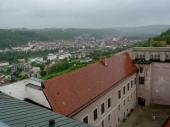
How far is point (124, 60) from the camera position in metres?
42.9

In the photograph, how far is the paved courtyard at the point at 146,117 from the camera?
3659 centimetres

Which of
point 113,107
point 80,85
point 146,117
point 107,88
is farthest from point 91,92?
point 146,117

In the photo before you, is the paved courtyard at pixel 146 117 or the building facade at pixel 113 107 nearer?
the building facade at pixel 113 107

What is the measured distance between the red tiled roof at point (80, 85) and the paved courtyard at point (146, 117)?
648 cm

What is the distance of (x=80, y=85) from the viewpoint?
1113 inches

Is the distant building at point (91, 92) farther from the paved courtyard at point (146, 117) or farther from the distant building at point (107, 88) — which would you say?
the paved courtyard at point (146, 117)

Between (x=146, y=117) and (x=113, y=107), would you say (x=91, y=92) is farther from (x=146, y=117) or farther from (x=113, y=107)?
(x=146, y=117)

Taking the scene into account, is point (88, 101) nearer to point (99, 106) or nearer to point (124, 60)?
point (99, 106)

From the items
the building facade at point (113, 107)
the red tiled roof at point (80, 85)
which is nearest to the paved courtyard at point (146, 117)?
the building facade at point (113, 107)

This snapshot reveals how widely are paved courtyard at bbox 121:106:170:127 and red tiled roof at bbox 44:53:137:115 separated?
648 cm

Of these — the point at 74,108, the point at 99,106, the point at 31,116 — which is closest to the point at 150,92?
the point at 99,106

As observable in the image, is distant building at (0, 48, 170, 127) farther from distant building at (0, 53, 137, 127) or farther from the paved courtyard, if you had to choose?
the paved courtyard

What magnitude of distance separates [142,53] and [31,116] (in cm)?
3324

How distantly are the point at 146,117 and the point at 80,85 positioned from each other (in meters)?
15.5
